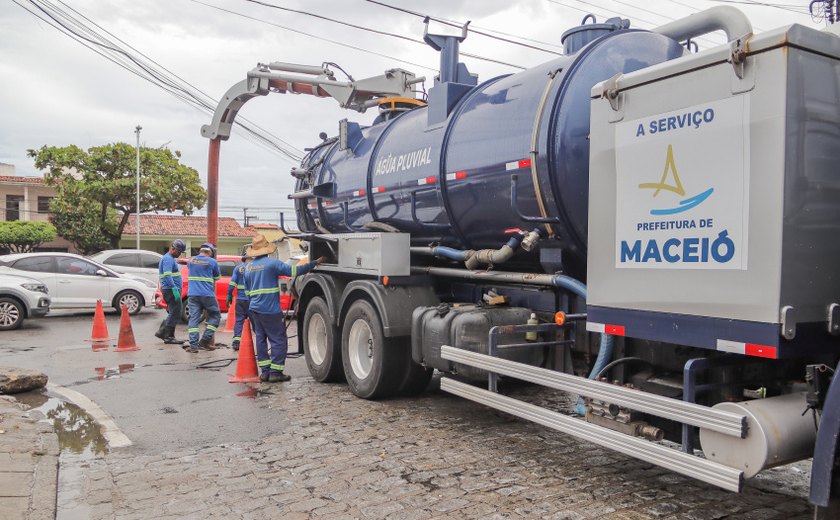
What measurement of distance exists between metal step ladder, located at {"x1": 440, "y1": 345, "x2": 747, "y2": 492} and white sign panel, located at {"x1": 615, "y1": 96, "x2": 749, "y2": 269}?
75 cm

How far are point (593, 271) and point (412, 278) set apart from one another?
289 centimetres

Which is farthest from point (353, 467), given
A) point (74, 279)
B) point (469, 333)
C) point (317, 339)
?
point (74, 279)

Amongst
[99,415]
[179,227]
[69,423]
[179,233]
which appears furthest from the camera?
[179,227]

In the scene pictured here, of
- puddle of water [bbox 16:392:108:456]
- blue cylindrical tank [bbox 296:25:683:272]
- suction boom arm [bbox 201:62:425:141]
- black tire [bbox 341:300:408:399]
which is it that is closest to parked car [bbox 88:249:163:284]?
suction boom arm [bbox 201:62:425:141]

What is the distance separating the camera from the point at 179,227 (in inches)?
1858

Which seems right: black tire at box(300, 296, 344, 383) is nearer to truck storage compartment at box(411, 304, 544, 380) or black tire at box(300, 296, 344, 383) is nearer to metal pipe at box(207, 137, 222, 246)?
truck storage compartment at box(411, 304, 544, 380)

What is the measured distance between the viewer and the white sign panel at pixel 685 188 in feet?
11.3

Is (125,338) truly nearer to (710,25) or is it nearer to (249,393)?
(249,393)

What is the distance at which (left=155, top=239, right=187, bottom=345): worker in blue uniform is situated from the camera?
12.0 m

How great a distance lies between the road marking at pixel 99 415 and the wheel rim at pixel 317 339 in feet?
8.26

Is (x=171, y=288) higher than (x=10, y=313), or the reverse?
(x=171, y=288)

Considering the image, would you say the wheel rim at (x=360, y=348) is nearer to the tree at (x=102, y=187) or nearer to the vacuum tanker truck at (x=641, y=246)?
the vacuum tanker truck at (x=641, y=246)

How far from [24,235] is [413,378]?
114 feet

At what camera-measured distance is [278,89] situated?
12.1m
